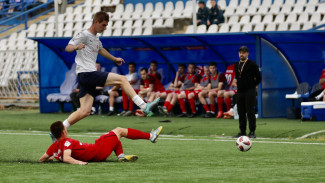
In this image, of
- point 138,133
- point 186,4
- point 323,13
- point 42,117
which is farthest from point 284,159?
point 186,4

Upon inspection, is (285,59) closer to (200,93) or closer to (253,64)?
(200,93)

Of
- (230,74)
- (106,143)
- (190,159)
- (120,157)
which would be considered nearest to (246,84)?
(190,159)

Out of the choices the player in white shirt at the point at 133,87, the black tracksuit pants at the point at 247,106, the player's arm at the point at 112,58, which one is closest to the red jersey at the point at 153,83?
the player in white shirt at the point at 133,87

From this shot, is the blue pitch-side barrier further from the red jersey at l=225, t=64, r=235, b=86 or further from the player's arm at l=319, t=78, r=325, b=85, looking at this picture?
the player's arm at l=319, t=78, r=325, b=85

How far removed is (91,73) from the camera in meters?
11.2

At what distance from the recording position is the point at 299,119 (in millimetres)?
18500

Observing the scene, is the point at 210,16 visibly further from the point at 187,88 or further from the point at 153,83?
the point at 187,88

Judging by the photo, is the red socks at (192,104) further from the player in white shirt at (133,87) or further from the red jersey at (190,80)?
the player in white shirt at (133,87)

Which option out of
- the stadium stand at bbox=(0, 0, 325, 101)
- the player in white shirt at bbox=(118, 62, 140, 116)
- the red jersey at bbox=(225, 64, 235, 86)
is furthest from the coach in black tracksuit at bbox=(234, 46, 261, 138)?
the stadium stand at bbox=(0, 0, 325, 101)

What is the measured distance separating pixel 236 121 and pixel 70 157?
30.2 feet

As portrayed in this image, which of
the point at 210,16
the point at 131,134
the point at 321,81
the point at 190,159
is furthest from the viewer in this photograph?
the point at 210,16

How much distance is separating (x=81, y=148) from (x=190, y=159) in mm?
1719

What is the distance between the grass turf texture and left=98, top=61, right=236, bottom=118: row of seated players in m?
2.44

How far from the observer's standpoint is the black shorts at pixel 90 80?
36.4 feet
